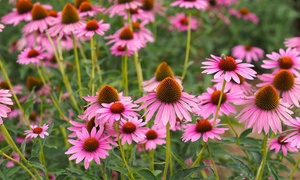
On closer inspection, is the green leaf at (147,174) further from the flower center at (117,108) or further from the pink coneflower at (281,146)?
the pink coneflower at (281,146)

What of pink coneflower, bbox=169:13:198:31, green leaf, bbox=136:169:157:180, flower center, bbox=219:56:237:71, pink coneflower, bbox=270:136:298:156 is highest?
flower center, bbox=219:56:237:71

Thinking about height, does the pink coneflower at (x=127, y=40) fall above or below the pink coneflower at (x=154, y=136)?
above

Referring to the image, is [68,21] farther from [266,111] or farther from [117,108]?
[266,111]

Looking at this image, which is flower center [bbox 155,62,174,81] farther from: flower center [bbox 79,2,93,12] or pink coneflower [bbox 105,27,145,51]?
flower center [bbox 79,2,93,12]

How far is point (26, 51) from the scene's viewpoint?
2.24m

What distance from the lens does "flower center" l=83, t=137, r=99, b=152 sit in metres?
1.45

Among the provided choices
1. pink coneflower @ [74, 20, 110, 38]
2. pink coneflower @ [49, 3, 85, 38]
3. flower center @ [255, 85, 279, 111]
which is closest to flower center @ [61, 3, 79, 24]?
pink coneflower @ [49, 3, 85, 38]

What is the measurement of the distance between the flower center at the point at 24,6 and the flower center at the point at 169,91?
133 centimetres

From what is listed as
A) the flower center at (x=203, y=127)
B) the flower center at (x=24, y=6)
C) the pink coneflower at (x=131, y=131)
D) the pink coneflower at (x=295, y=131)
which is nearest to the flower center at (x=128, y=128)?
the pink coneflower at (x=131, y=131)

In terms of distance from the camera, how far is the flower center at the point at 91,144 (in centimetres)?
145

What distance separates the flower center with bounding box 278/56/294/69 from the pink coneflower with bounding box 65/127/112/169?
Answer: 783mm

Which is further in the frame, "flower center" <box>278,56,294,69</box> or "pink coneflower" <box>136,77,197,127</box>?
"flower center" <box>278,56,294,69</box>

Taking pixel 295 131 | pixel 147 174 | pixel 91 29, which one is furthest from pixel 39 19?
pixel 295 131

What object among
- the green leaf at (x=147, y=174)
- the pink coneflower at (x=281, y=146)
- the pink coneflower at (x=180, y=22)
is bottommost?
the pink coneflower at (x=180, y=22)
